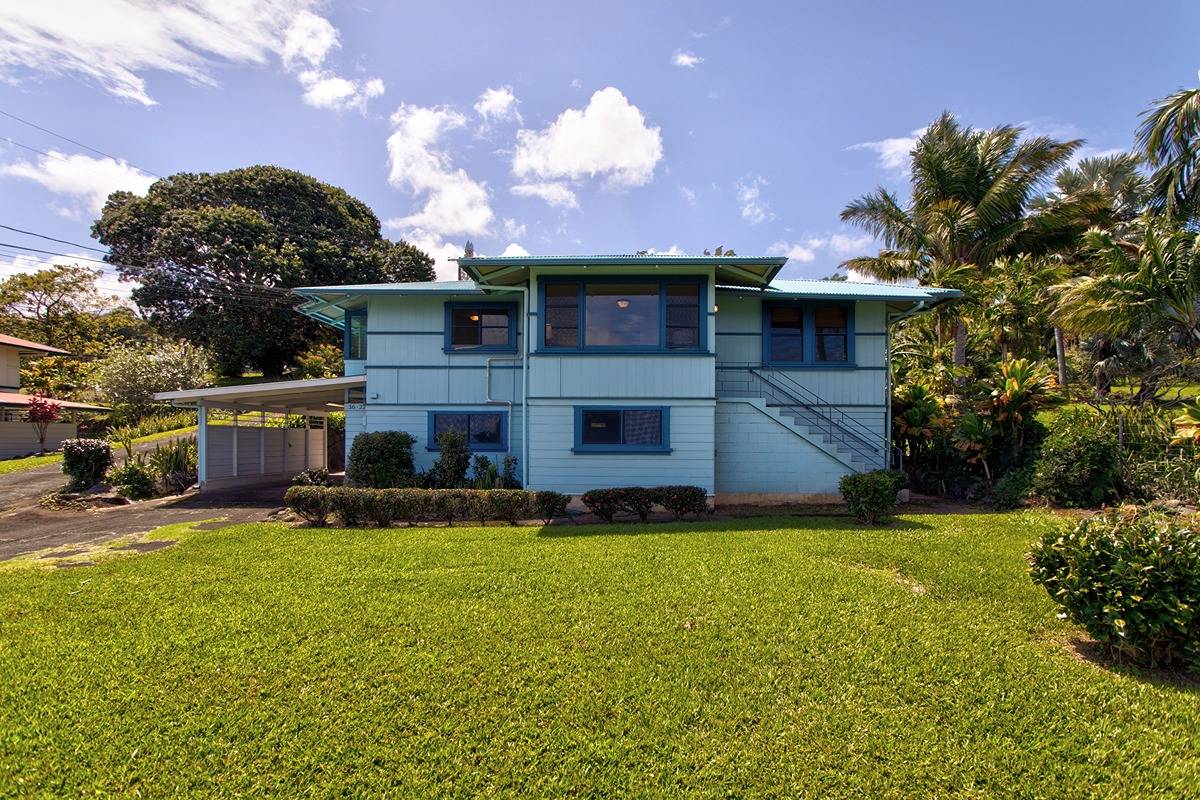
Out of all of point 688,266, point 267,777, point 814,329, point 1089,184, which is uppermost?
point 1089,184

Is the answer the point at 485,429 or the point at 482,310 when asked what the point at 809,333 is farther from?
the point at 485,429

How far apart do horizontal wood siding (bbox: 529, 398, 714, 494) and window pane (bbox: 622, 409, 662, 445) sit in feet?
0.87

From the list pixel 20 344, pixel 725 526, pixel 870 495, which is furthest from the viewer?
pixel 20 344

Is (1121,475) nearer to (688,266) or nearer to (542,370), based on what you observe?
(688,266)

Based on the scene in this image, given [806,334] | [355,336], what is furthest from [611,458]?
[355,336]

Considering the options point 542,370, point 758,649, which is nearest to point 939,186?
point 542,370

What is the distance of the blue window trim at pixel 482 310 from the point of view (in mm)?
14539

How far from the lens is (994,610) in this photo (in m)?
5.76

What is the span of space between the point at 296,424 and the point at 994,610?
2268 cm

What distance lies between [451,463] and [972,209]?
20429 mm

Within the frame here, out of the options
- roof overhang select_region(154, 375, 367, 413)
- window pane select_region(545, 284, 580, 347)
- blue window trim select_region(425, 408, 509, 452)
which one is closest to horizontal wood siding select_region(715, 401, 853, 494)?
window pane select_region(545, 284, 580, 347)

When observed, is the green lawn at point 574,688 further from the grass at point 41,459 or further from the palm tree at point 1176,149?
the grass at point 41,459

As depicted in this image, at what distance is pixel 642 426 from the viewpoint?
1249 centimetres

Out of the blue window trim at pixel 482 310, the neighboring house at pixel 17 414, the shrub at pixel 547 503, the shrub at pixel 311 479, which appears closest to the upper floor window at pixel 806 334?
the blue window trim at pixel 482 310
